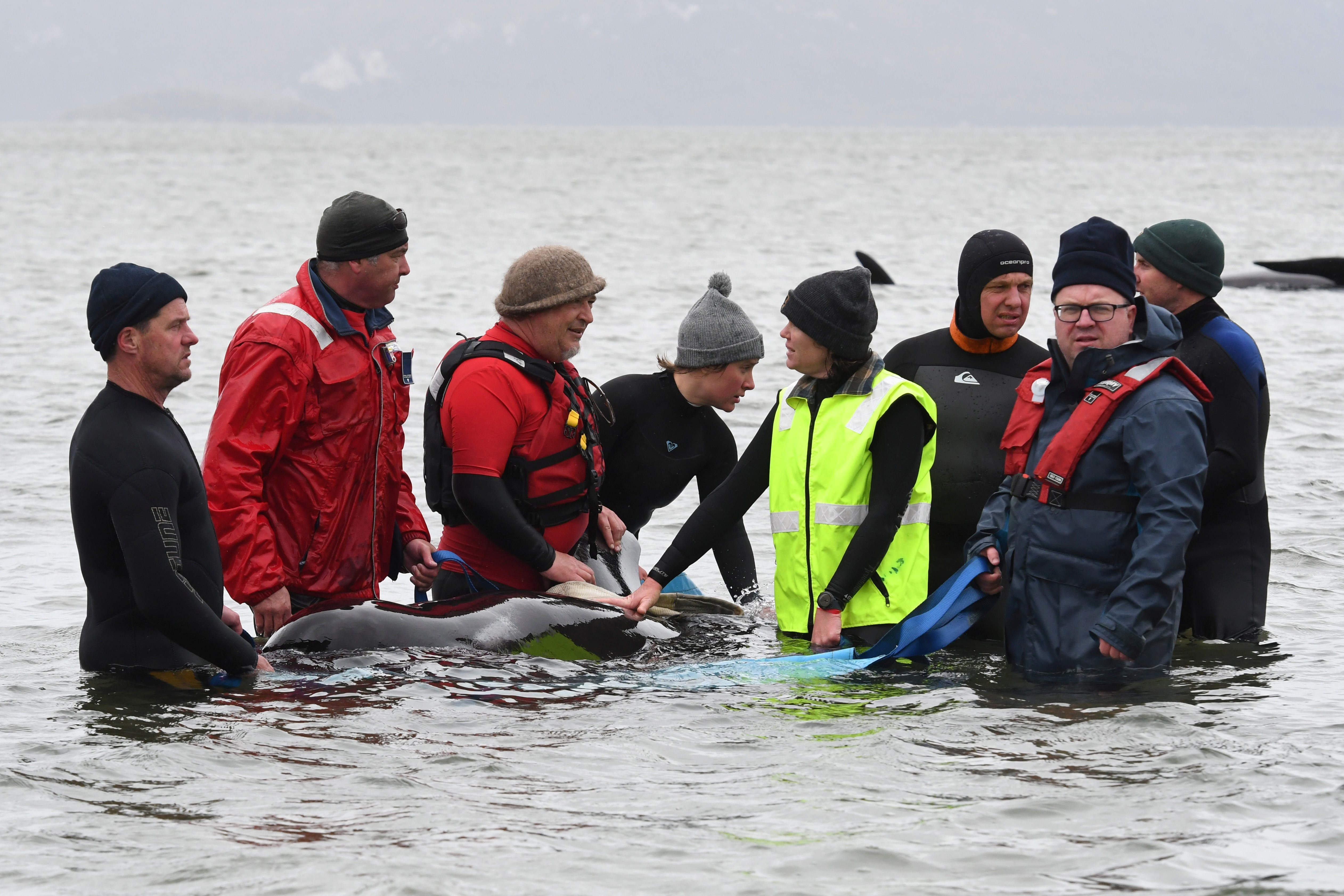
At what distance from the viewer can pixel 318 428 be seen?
261 inches

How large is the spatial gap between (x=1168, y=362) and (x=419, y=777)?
3.49 meters

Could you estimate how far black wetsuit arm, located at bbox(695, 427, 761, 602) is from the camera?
7492 mm

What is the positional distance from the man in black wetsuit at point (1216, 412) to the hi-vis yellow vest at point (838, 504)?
1.24 metres

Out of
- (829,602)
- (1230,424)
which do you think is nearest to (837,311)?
(829,602)

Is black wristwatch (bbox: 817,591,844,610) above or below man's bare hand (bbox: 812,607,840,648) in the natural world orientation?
above

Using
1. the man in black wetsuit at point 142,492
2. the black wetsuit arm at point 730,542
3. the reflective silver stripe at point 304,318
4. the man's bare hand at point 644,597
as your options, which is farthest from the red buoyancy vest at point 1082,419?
the man in black wetsuit at point 142,492

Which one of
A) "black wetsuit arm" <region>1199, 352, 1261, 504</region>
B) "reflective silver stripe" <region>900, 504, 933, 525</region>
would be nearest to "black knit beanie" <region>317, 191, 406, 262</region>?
"reflective silver stripe" <region>900, 504, 933, 525</region>

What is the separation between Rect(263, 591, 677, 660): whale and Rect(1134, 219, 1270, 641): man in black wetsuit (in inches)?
108

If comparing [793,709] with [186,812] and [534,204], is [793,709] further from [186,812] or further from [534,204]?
[534,204]

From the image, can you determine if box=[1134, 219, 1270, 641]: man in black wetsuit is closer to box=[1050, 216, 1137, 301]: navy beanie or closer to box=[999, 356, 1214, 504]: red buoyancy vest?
box=[999, 356, 1214, 504]: red buoyancy vest

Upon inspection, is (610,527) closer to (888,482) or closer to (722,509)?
(722,509)

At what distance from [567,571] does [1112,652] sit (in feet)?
8.56

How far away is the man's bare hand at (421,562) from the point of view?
7215 millimetres

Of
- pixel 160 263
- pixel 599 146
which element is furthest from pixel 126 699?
pixel 599 146
